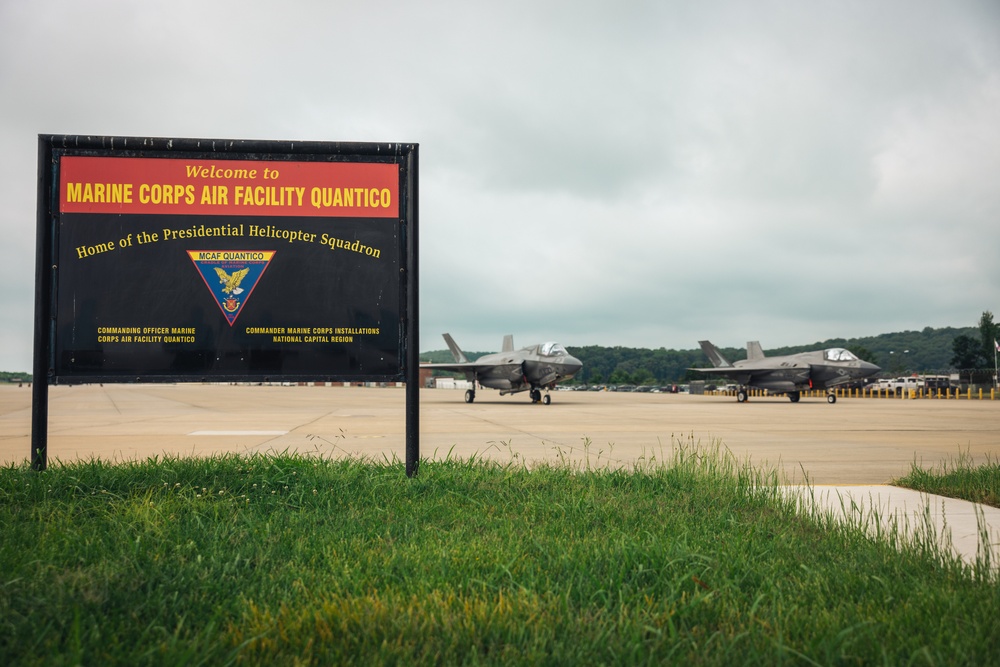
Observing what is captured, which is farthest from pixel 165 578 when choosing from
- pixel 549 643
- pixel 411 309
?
pixel 411 309

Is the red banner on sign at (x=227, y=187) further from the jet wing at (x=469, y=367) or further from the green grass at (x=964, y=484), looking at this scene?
the jet wing at (x=469, y=367)

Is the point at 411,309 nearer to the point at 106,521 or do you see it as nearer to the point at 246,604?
the point at 106,521

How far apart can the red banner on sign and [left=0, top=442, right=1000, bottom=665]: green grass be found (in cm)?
272

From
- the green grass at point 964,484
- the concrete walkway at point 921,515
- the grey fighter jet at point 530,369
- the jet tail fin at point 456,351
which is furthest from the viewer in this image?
the jet tail fin at point 456,351

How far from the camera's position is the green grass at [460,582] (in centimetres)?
243

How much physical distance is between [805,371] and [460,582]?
1453 inches

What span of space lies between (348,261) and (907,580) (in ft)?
17.2

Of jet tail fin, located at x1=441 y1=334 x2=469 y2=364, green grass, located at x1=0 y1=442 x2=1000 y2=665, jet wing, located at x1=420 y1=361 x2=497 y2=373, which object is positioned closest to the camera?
green grass, located at x1=0 y1=442 x2=1000 y2=665

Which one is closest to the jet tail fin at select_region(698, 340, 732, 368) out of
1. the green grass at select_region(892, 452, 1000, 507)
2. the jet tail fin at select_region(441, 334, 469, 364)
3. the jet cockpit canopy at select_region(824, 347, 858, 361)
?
the jet cockpit canopy at select_region(824, 347, 858, 361)

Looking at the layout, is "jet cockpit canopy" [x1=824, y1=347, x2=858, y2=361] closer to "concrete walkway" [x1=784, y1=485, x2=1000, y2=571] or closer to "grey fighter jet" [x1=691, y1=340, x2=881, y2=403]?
"grey fighter jet" [x1=691, y1=340, x2=881, y2=403]

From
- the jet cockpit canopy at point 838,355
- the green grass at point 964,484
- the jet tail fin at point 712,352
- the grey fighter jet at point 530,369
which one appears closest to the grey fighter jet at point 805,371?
the jet cockpit canopy at point 838,355

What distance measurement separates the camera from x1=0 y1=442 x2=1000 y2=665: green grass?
243 centimetres

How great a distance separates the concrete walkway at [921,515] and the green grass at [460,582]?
0.74 ft

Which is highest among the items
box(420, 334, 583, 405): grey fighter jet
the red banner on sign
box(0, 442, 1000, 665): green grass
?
the red banner on sign
